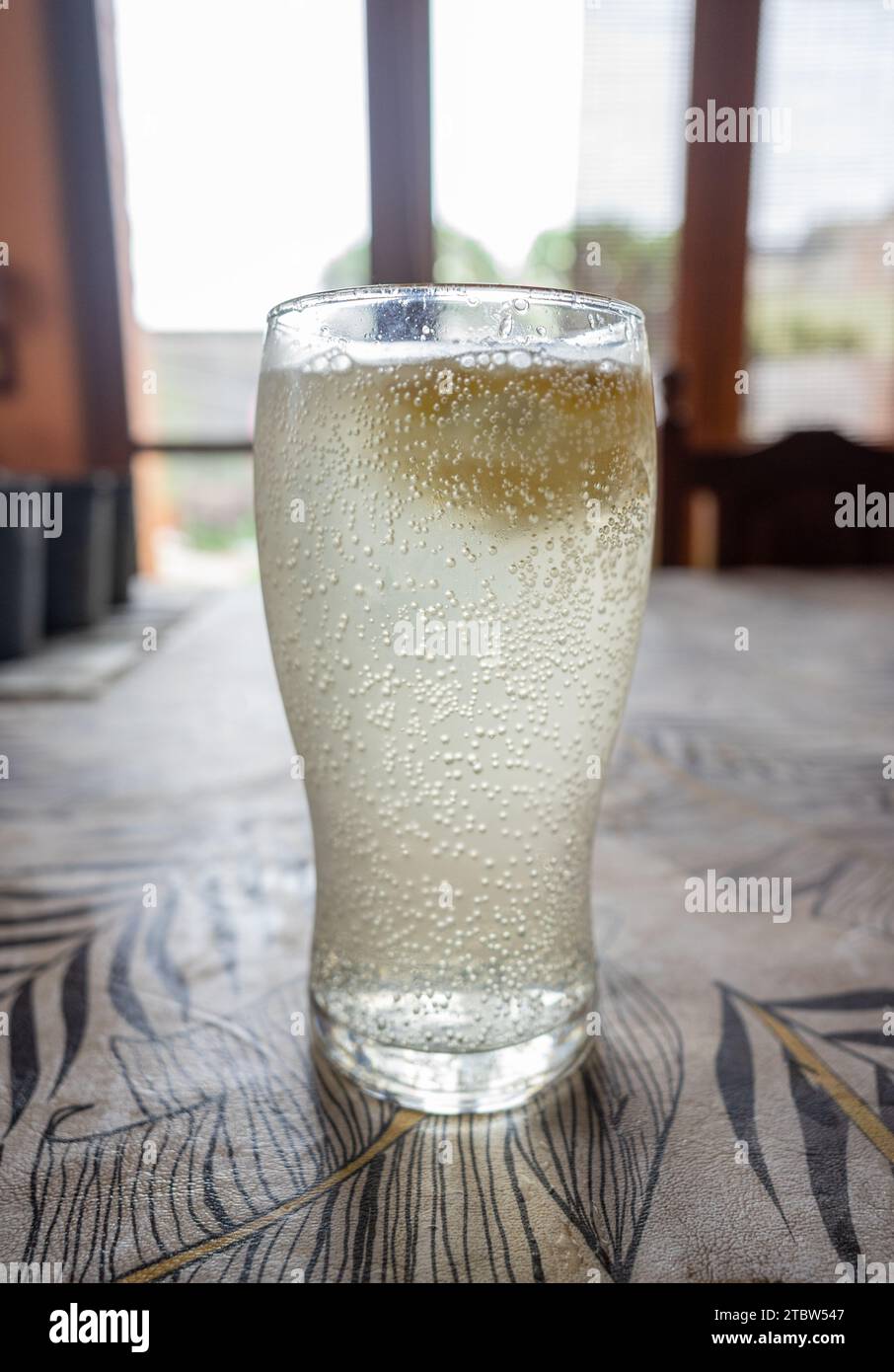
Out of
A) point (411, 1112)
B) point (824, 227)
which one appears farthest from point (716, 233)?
point (411, 1112)

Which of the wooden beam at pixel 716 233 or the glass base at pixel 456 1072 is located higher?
the wooden beam at pixel 716 233

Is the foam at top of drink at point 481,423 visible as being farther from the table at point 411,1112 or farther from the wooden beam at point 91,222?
the wooden beam at point 91,222

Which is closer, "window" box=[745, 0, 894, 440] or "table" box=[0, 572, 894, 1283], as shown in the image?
"table" box=[0, 572, 894, 1283]

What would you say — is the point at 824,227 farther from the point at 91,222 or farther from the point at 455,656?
the point at 455,656

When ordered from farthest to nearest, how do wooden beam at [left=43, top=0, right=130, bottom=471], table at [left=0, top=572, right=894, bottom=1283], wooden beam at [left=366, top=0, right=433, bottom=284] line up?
wooden beam at [left=43, top=0, right=130, bottom=471] < wooden beam at [left=366, top=0, right=433, bottom=284] < table at [left=0, top=572, right=894, bottom=1283]

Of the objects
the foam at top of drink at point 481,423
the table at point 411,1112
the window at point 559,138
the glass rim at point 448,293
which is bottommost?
the table at point 411,1112

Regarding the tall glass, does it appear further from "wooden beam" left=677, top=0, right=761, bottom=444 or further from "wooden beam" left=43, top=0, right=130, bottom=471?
"wooden beam" left=43, top=0, right=130, bottom=471

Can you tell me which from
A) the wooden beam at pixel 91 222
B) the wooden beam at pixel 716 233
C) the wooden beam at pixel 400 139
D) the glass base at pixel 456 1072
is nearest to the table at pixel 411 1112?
the glass base at pixel 456 1072

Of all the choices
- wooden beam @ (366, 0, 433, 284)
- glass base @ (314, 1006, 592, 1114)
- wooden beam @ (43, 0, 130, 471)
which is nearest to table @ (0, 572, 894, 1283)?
glass base @ (314, 1006, 592, 1114)
